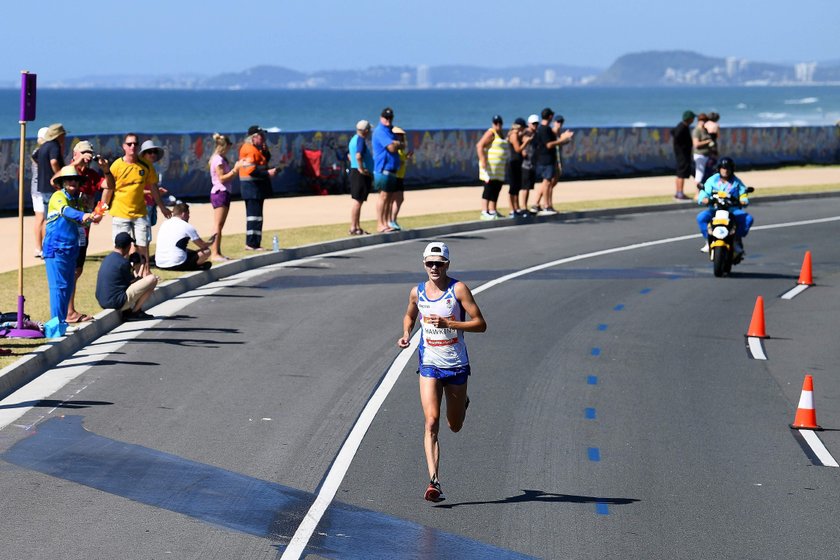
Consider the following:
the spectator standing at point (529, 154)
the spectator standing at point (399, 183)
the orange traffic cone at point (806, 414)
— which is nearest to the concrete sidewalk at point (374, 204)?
the spectator standing at point (529, 154)

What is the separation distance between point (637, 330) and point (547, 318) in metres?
1.25

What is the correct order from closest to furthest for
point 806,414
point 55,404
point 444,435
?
point 444,435
point 806,414
point 55,404

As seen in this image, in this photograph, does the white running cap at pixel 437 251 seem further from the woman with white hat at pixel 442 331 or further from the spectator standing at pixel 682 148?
the spectator standing at pixel 682 148

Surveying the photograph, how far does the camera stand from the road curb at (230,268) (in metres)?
13.6

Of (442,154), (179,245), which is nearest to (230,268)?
(179,245)

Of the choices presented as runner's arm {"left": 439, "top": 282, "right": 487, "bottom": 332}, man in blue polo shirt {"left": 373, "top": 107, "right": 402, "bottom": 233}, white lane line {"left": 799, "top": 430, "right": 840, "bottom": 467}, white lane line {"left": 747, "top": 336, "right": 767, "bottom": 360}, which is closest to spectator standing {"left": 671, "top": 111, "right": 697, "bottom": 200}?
man in blue polo shirt {"left": 373, "top": 107, "right": 402, "bottom": 233}

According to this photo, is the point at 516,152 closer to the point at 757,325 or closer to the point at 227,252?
the point at 227,252

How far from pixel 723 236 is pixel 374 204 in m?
11.8

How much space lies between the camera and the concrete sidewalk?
23.9 m

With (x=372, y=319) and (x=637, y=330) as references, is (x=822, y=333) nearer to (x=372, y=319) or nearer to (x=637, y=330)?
(x=637, y=330)

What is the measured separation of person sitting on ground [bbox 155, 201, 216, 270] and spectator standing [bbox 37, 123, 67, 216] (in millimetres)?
1670

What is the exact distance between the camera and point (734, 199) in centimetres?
2219

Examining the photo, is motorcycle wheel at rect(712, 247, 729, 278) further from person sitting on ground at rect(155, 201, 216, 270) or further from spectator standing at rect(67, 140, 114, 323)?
spectator standing at rect(67, 140, 114, 323)

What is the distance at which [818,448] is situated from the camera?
38.0 ft
